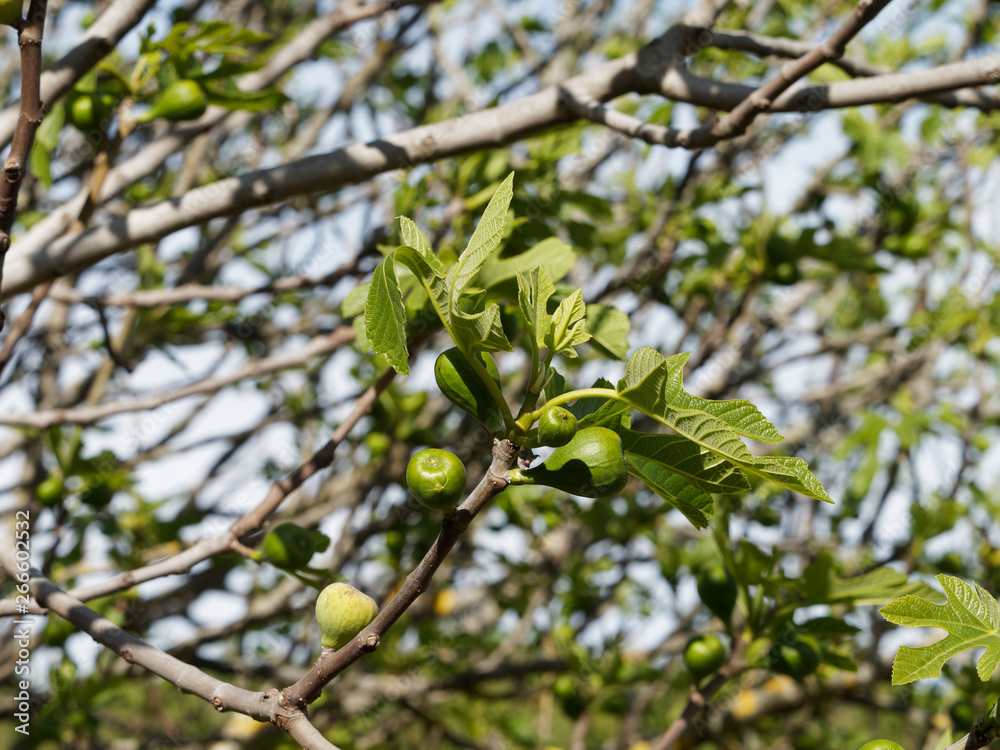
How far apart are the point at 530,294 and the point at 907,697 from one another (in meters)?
3.06

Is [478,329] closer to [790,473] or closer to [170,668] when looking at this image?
[790,473]

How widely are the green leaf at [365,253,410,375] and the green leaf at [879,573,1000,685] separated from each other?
693mm

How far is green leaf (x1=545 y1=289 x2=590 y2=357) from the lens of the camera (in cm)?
98

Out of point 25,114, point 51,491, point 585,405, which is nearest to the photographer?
point 585,405

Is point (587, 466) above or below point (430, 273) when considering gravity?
Answer: below

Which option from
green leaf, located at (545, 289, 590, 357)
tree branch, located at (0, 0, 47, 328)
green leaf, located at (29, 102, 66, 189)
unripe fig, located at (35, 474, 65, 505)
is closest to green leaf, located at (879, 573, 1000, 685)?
green leaf, located at (545, 289, 590, 357)

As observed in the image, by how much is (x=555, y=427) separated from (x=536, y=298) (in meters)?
0.15

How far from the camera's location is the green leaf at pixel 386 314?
920 millimetres

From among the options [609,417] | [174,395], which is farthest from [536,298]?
[174,395]

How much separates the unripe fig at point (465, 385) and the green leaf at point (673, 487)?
19 cm

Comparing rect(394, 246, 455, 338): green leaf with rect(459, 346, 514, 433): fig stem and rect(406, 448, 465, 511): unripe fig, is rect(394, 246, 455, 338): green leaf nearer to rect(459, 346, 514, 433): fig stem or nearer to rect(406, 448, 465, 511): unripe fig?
rect(459, 346, 514, 433): fig stem

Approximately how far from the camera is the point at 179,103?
73.4 inches

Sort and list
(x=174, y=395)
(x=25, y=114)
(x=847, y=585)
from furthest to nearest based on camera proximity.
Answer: (x=174, y=395) → (x=847, y=585) → (x=25, y=114)

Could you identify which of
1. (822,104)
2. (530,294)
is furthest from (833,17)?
(530,294)
